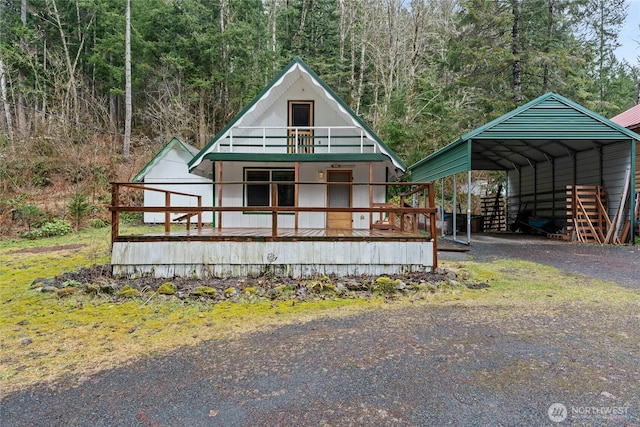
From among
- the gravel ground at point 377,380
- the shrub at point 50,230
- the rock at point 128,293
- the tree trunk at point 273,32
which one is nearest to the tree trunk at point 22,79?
the shrub at point 50,230

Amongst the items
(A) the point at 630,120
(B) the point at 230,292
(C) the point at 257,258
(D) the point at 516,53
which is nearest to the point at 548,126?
(A) the point at 630,120

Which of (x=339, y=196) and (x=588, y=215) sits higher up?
(x=339, y=196)

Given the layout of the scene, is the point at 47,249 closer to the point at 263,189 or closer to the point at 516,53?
the point at 263,189

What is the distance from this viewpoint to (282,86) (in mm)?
10734

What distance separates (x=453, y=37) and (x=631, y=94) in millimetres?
25025

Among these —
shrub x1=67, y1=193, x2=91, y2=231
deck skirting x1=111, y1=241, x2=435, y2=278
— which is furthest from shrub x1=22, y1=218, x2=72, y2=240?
deck skirting x1=111, y1=241, x2=435, y2=278

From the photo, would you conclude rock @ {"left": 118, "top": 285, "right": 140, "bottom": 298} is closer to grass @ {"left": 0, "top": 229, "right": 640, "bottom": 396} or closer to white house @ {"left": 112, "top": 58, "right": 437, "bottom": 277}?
grass @ {"left": 0, "top": 229, "right": 640, "bottom": 396}

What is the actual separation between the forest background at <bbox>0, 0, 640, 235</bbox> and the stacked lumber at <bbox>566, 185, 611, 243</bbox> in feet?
25.8

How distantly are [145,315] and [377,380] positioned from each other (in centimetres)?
319

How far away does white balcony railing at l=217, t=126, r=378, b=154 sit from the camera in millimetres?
10688

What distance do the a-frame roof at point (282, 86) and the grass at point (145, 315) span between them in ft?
15.6

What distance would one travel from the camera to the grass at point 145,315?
308 cm

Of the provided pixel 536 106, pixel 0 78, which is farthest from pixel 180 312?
pixel 0 78

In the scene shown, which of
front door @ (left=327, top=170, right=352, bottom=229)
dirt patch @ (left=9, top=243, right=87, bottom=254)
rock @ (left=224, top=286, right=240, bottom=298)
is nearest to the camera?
rock @ (left=224, top=286, right=240, bottom=298)
